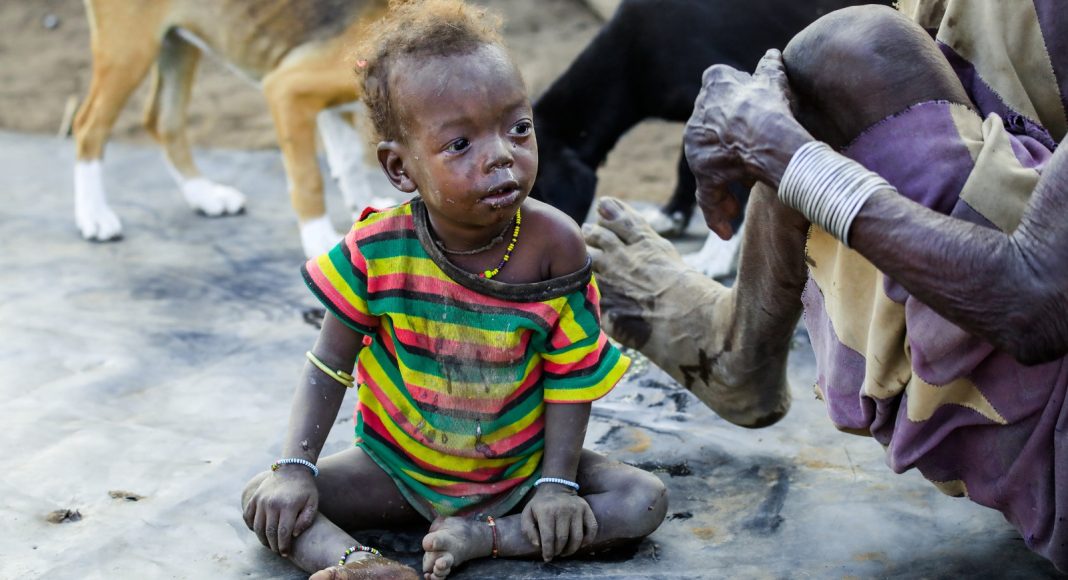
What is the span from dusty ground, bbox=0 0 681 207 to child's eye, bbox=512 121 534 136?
315 cm

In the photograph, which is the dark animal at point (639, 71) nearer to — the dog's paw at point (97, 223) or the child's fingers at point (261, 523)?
the dog's paw at point (97, 223)

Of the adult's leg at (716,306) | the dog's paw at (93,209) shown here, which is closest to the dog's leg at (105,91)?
the dog's paw at (93,209)

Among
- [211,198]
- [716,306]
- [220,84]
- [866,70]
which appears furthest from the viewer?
[220,84]

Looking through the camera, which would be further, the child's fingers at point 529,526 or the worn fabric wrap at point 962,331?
the child's fingers at point 529,526

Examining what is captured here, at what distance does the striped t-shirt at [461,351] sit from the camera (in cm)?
194

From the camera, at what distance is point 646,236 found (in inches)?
102

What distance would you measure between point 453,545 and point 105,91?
3.06m

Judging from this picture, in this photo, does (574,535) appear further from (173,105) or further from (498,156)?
(173,105)

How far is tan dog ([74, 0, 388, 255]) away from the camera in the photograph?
4.16m

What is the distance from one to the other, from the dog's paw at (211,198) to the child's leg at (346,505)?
8.49 feet

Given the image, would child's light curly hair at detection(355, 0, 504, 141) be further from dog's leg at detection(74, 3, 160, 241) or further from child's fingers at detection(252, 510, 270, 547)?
dog's leg at detection(74, 3, 160, 241)

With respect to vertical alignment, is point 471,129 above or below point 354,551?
above

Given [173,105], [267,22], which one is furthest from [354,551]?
[173,105]

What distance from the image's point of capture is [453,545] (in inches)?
75.0
